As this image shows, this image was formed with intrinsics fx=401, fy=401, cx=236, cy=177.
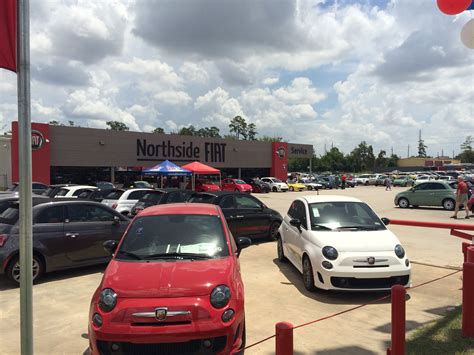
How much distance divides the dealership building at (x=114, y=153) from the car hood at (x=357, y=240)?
2899 centimetres

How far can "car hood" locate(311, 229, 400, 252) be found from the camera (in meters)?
6.56

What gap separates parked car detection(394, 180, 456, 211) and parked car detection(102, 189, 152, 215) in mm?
15711

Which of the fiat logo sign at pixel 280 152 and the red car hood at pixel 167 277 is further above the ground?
the fiat logo sign at pixel 280 152

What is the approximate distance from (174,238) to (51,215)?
3.98 m

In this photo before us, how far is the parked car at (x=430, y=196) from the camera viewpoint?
21302 millimetres

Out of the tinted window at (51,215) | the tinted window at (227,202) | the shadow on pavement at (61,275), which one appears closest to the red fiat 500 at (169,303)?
the tinted window at (51,215)

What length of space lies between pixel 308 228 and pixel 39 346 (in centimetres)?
472

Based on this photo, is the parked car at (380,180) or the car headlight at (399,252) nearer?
the car headlight at (399,252)

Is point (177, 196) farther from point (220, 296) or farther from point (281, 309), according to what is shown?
point (220, 296)

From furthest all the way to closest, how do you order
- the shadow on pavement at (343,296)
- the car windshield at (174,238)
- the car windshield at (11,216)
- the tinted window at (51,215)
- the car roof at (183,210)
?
1. the tinted window at (51,215)
2. the car windshield at (11,216)
3. the shadow on pavement at (343,296)
4. the car roof at (183,210)
5. the car windshield at (174,238)

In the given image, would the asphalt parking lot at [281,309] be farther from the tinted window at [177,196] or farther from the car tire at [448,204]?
the car tire at [448,204]

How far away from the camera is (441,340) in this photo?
4.79 meters

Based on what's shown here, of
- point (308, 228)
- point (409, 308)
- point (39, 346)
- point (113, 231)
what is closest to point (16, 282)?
point (113, 231)

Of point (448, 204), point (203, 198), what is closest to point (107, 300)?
point (203, 198)
